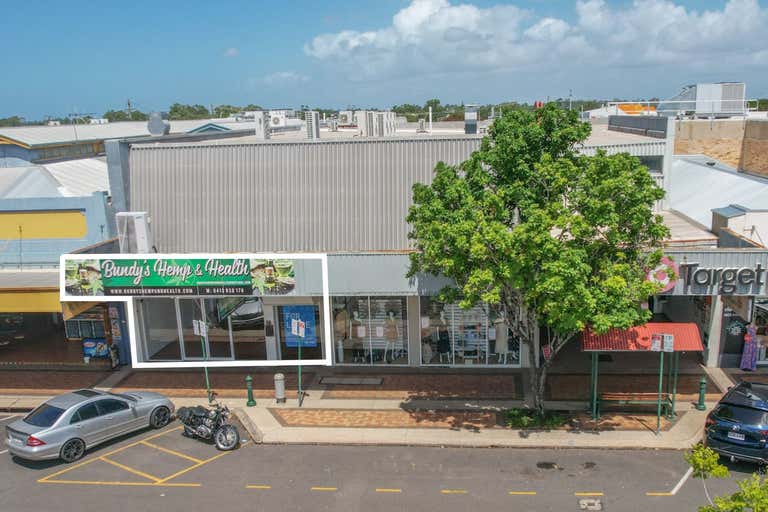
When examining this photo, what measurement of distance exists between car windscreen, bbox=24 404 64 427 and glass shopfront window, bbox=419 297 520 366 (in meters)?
11.2

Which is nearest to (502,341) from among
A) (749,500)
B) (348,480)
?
(348,480)

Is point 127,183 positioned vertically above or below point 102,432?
above

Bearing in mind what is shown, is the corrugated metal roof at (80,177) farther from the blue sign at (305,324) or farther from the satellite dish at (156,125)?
the blue sign at (305,324)

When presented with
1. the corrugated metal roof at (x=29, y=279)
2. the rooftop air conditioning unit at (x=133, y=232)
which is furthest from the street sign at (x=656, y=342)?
the corrugated metal roof at (x=29, y=279)

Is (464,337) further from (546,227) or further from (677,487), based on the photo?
(677,487)

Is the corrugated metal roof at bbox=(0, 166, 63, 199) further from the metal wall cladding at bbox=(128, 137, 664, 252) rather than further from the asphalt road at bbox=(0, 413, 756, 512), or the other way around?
the asphalt road at bbox=(0, 413, 756, 512)

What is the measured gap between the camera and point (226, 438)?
17047mm

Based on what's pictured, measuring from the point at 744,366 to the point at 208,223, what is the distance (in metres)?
18.3

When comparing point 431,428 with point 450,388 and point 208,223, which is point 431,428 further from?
point 208,223

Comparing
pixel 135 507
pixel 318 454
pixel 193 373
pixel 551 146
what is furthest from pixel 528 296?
pixel 193 373

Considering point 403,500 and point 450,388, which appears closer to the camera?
point 403,500

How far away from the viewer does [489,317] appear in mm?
22219

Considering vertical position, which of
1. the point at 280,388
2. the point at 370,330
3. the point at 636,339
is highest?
the point at 636,339

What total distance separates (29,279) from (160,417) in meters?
7.05
